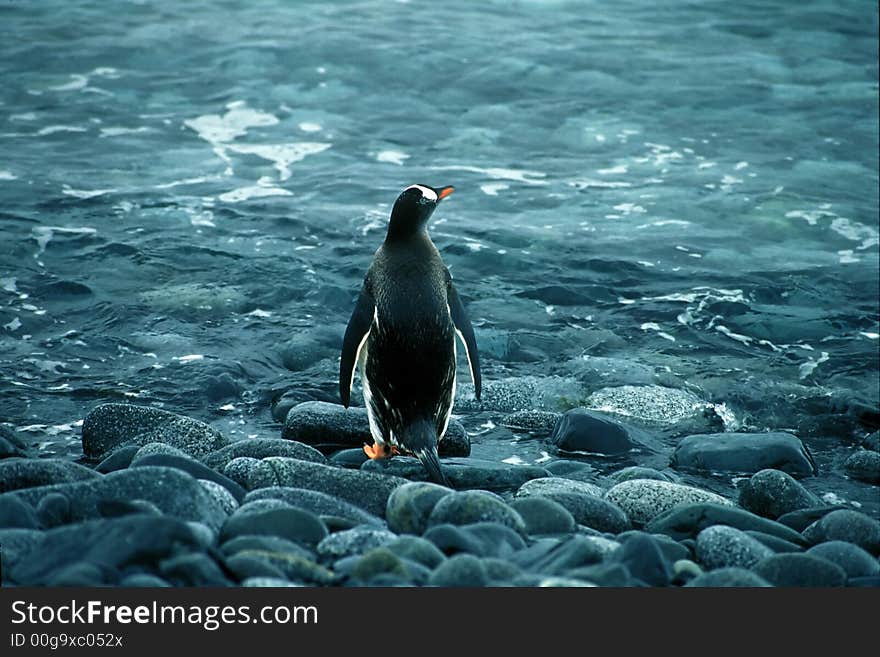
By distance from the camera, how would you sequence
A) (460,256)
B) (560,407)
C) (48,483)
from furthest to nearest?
(460,256) → (560,407) → (48,483)

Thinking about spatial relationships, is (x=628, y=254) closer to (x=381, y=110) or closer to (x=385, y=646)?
(x=381, y=110)

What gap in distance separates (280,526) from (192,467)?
0.78m

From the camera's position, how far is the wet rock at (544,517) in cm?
415

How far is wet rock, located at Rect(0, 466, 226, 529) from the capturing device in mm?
3730

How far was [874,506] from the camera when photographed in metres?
5.43

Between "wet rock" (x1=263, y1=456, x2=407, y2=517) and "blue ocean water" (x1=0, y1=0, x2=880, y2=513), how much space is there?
1507 millimetres

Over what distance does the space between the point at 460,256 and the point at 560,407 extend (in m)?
2.92

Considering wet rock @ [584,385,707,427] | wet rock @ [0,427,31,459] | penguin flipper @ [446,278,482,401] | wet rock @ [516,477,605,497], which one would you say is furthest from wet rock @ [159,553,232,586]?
wet rock @ [584,385,707,427]

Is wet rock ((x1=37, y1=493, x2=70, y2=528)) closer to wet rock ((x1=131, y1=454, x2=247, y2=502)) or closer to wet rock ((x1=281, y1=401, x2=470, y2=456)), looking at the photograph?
wet rock ((x1=131, y1=454, x2=247, y2=502))

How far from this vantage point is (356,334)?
18.6 ft

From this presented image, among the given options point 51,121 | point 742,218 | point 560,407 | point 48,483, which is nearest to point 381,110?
point 51,121

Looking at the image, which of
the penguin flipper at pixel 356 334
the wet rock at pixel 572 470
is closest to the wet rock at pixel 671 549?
the wet rock at pixel 572 470

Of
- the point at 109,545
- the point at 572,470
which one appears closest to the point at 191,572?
the point at 109,545

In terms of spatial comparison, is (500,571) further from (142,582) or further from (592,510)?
(592,510)
